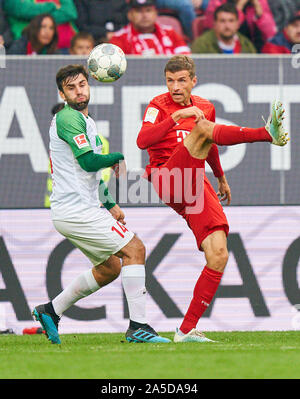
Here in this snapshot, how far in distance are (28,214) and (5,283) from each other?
80 cm

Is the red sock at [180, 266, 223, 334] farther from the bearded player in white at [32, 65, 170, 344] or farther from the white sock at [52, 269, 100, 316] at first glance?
the white sock at [52, 269, 100, 316]

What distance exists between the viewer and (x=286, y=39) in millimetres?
13117

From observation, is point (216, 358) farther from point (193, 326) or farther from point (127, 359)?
point (193, 326)

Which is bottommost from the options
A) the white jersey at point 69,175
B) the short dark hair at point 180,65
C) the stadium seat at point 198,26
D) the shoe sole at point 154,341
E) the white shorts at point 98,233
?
the shoe sole at point 154,341

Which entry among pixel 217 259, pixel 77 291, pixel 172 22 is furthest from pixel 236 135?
pixel 172 22

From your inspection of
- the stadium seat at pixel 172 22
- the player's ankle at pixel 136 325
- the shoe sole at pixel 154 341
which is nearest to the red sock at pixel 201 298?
the shoe sole at pixel 154 341

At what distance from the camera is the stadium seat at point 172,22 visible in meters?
13.2

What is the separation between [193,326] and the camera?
720cm

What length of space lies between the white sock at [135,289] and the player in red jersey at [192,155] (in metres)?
0.36

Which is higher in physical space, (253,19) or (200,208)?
(253,19)

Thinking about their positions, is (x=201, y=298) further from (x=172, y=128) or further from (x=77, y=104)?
(x=77, y=104)

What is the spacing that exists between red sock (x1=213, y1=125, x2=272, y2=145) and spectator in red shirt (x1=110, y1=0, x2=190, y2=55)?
18.4 feet

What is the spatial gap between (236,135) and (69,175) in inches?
52.7

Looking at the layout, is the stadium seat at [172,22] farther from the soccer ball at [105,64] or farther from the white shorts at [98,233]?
the white shorts at [98,233]
